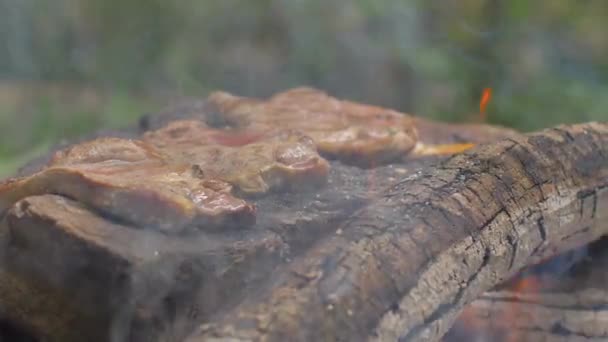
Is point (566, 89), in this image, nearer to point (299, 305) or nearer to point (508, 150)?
point (508, 150)

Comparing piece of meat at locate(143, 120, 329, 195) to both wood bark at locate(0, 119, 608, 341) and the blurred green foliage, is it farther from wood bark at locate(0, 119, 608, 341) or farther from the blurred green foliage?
the blurred green foliage

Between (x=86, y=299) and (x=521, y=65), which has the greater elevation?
(x=86, y=299)

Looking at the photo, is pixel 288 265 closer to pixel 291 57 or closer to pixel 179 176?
pixel 179 176

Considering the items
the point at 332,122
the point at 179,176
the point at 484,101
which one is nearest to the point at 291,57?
the point at 484,101

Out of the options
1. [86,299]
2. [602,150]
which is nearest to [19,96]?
[86,299]

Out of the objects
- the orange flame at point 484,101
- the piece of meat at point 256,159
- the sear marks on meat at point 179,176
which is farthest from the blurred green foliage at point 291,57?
the sear marks on meat at point 179,176

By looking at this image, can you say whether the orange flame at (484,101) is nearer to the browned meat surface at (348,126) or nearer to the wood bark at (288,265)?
the browned meat surface at (348,126)
